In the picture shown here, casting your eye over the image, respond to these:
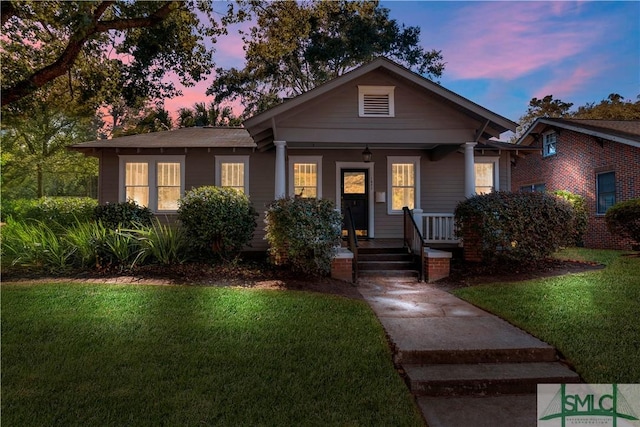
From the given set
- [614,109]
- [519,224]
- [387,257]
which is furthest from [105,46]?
[614,109]

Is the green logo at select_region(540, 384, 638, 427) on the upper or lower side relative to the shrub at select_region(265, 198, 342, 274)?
lower

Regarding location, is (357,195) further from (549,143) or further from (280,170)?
(549,143)

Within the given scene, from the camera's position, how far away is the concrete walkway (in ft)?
9.99

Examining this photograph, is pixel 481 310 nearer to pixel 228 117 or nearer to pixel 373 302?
pixel 373 302

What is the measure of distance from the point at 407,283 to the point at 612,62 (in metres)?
14.6

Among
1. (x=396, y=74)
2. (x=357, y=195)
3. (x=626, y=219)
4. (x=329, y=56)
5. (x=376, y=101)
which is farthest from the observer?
(x=329, y=56)

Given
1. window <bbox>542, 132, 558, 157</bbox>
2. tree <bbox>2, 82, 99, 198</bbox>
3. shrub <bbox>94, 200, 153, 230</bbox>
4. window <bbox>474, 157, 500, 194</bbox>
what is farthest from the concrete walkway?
tree <bbox>2, 82, 99, 198</bbox>

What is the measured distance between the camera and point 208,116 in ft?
74.0

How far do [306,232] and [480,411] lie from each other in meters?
4.56

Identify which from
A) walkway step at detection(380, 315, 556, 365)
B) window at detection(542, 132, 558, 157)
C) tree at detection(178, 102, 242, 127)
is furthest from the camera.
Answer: tree at detection(178, 102, 242, 127)

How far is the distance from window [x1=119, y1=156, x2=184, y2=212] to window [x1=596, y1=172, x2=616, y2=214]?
48.0ft

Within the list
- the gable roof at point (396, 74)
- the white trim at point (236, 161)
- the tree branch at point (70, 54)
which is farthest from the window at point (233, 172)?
the tree branch at point (70, 54)

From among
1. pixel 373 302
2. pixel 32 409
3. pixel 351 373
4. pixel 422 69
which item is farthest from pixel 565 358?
pixel 422 69

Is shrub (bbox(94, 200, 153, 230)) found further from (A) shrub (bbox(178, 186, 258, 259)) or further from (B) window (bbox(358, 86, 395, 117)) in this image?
(B) window (bbox(358, 86, 395, 117))
